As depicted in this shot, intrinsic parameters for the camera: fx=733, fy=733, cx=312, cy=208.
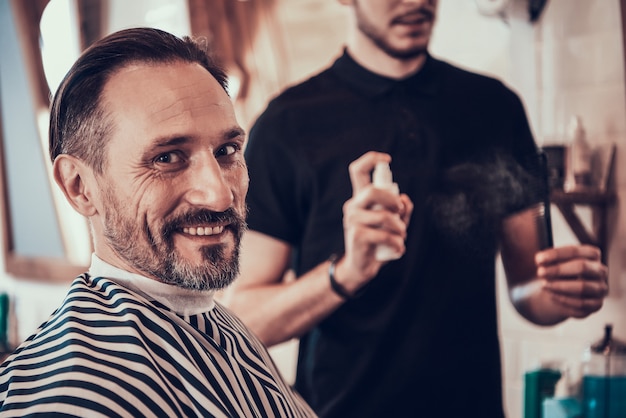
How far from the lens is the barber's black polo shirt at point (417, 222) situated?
1.67 metres

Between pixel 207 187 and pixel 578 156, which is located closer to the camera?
pixel 207 187

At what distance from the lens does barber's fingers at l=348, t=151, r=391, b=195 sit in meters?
1.67

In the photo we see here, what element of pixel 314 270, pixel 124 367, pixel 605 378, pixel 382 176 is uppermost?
pixel 382 176

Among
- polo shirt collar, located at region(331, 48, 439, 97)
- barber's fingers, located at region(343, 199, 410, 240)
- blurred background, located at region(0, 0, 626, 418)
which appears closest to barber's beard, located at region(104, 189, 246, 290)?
blurred background, located at region(0, 0, 626, 418)

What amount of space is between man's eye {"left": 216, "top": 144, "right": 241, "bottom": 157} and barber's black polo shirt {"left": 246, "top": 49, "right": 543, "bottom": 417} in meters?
0.51

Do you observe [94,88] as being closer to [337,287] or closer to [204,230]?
[204,230]

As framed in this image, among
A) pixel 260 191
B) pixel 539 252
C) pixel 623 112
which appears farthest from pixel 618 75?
pixel 260 191

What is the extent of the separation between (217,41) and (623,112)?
3.53 feet

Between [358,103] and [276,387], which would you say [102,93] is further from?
[358,103]

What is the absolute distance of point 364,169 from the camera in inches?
65.9

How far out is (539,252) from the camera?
1663mm

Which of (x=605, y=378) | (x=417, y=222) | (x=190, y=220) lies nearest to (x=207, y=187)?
(x=190, y=220)

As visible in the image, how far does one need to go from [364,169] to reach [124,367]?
2.86ft

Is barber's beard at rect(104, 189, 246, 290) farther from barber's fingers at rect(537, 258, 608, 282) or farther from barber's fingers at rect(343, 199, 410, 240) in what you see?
barber's fingers at rect(537, 258, 608, 282)
